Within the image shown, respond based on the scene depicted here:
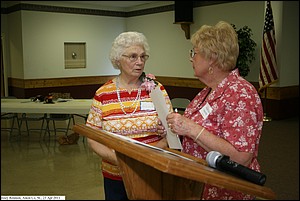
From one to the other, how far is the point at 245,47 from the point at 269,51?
0.67 meters

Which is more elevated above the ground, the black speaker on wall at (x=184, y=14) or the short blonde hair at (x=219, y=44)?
the black speaker on wall at (x=184, y=14)

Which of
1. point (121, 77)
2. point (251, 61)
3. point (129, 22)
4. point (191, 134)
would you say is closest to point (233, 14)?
point (251, 61)

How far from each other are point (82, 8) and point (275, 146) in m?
3.20

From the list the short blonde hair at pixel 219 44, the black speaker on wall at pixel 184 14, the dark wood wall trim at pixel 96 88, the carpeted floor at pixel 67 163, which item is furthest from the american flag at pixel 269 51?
the short blonde hair at pixel 219 44

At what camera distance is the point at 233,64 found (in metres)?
0.95

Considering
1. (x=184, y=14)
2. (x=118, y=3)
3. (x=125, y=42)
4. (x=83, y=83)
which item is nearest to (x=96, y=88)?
(x=83, y=83)

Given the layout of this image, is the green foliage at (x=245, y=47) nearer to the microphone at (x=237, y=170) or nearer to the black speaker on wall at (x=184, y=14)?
the black speaker on wall at (x=184, y=14)

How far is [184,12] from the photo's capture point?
5598mm

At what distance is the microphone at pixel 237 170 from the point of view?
1.74 ft

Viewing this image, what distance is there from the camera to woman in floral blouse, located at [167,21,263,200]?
2.73 feet

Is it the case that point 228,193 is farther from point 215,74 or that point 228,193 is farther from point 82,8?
point 82,8

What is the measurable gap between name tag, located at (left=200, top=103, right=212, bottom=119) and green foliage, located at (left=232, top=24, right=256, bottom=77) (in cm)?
436

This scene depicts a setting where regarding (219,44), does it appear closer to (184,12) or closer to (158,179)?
(158,179)

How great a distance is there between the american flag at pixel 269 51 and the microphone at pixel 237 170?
4.22m
